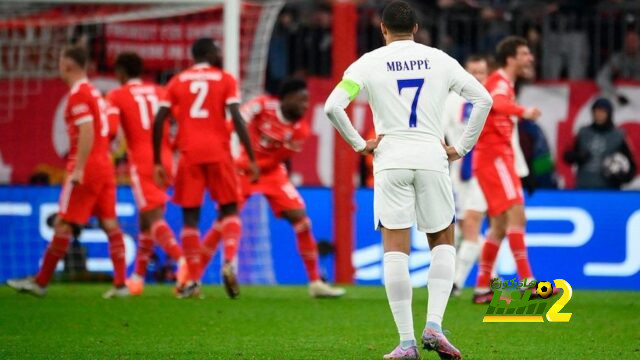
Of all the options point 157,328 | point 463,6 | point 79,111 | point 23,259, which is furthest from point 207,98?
point 463,6

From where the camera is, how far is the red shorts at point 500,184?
37.9ft

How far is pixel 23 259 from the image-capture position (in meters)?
15.5

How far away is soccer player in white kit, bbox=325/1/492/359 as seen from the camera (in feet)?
25.0

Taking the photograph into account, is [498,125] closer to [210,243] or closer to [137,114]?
[210,243]

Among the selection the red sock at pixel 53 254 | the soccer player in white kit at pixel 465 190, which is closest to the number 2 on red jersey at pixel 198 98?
the red sock at pixel 53 254

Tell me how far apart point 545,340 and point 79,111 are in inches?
198

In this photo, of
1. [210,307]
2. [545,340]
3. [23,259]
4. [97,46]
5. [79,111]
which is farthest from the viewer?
[97,46]

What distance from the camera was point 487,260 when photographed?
38.8 ft

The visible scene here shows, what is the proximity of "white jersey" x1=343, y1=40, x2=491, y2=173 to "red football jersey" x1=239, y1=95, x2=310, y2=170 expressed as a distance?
16.6 feet

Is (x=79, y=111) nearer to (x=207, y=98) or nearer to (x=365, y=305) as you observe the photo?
(x=207, y=98)

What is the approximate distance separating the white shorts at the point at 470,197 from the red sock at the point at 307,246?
61.5 inches

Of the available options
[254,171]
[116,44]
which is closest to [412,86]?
[254,171]

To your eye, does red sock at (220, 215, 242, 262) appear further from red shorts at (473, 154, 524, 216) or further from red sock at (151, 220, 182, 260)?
red shorts at (473, 154, 524, 216)

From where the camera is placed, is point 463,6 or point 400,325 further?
point 463,6
